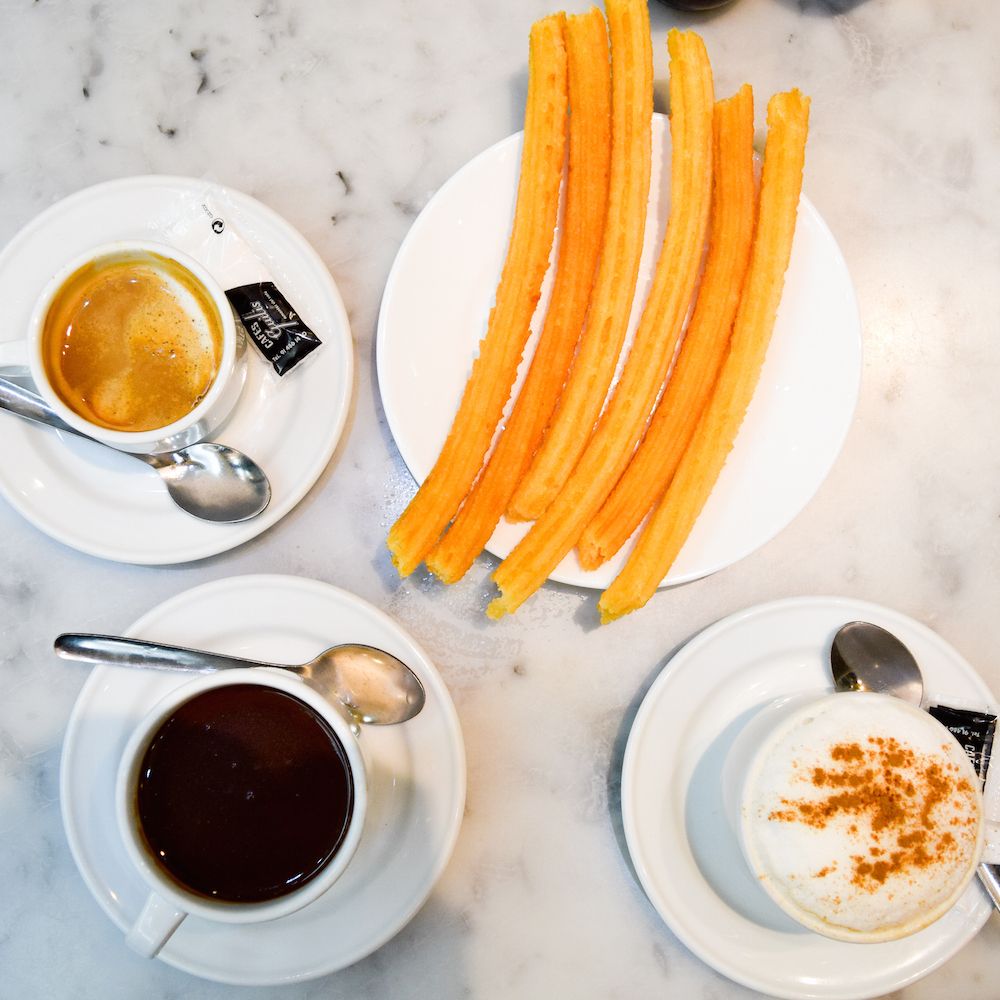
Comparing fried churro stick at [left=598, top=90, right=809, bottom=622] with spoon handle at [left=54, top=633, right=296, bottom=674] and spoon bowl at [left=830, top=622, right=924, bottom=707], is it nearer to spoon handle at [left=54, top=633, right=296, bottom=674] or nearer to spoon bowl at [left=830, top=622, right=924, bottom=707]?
spoon bowl at [left=830, top=622, right=924, bottom=707]

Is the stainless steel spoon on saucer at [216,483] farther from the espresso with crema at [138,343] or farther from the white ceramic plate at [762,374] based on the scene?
the white ceramic plate at [762,374]

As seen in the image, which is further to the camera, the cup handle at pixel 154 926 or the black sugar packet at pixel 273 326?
the black sugar packet at pixel 273 326

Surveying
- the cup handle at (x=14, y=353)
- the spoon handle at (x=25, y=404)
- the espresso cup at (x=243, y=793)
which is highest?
the cup handle at (x=14, y=353)

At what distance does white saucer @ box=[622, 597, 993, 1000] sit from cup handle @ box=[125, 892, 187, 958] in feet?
1.92

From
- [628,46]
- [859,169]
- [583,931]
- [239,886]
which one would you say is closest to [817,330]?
[859,169]

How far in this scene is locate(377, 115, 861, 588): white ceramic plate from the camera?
1.18 m

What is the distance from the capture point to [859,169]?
1393 millimetres

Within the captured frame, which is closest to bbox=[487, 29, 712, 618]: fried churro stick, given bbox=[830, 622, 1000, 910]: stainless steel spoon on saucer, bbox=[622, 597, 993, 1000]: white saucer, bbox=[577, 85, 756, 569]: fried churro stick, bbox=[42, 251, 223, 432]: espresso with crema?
bbox=[577, 85, 756, 569]: fried churro stick

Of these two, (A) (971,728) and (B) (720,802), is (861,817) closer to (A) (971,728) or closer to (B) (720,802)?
(B) (720,802)

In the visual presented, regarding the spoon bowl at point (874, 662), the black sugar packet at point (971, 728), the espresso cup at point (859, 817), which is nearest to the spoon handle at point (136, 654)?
the espresso cup at point (859, 817)

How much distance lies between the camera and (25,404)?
1.12 metres

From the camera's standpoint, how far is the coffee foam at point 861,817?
991 millimetres

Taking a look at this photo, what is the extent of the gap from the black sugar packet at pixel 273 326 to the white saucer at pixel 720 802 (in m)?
0.68

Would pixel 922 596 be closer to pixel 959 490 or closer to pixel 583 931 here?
pixel 959 490
